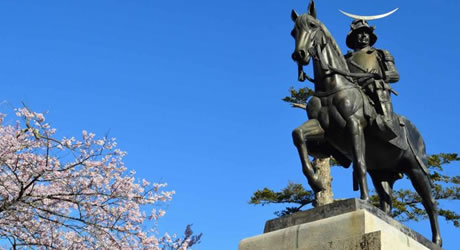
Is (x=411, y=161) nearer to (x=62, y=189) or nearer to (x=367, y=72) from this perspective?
(x=367, y=72)

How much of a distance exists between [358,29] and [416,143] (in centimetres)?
163

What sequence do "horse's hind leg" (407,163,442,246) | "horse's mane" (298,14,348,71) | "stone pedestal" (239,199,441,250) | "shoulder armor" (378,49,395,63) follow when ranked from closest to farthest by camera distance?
"stone pedestal" (239,199,441,250) → "horse's mane" (298,14,348,71) → "horse's hind leg" (407,163,442,246) → "shoulder armor" (378,49,395,63)

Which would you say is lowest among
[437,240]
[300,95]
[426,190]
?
[437,240]

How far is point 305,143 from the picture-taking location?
5902mm

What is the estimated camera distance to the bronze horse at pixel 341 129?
232 inches

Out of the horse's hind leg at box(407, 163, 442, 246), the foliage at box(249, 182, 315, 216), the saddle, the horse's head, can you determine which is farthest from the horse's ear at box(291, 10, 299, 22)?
the foliage at box(249, 182, 315, 216)

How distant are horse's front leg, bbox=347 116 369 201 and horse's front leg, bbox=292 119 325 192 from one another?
341mm

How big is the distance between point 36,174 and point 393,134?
6.87m

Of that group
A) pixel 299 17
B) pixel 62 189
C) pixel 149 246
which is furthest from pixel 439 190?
pixel 299 17

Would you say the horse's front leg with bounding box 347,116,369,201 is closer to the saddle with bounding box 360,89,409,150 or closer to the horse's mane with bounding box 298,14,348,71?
the saddle with bounding box 360,89,409,150

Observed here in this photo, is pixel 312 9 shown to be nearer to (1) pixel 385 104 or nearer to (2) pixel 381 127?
(1) pixel 385 104

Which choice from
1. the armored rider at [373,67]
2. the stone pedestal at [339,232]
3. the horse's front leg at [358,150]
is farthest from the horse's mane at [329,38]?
the stone pedestal at [339,232]

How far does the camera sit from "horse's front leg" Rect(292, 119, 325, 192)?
5.80 metres

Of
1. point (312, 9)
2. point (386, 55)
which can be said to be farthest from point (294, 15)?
point (386, 55)
